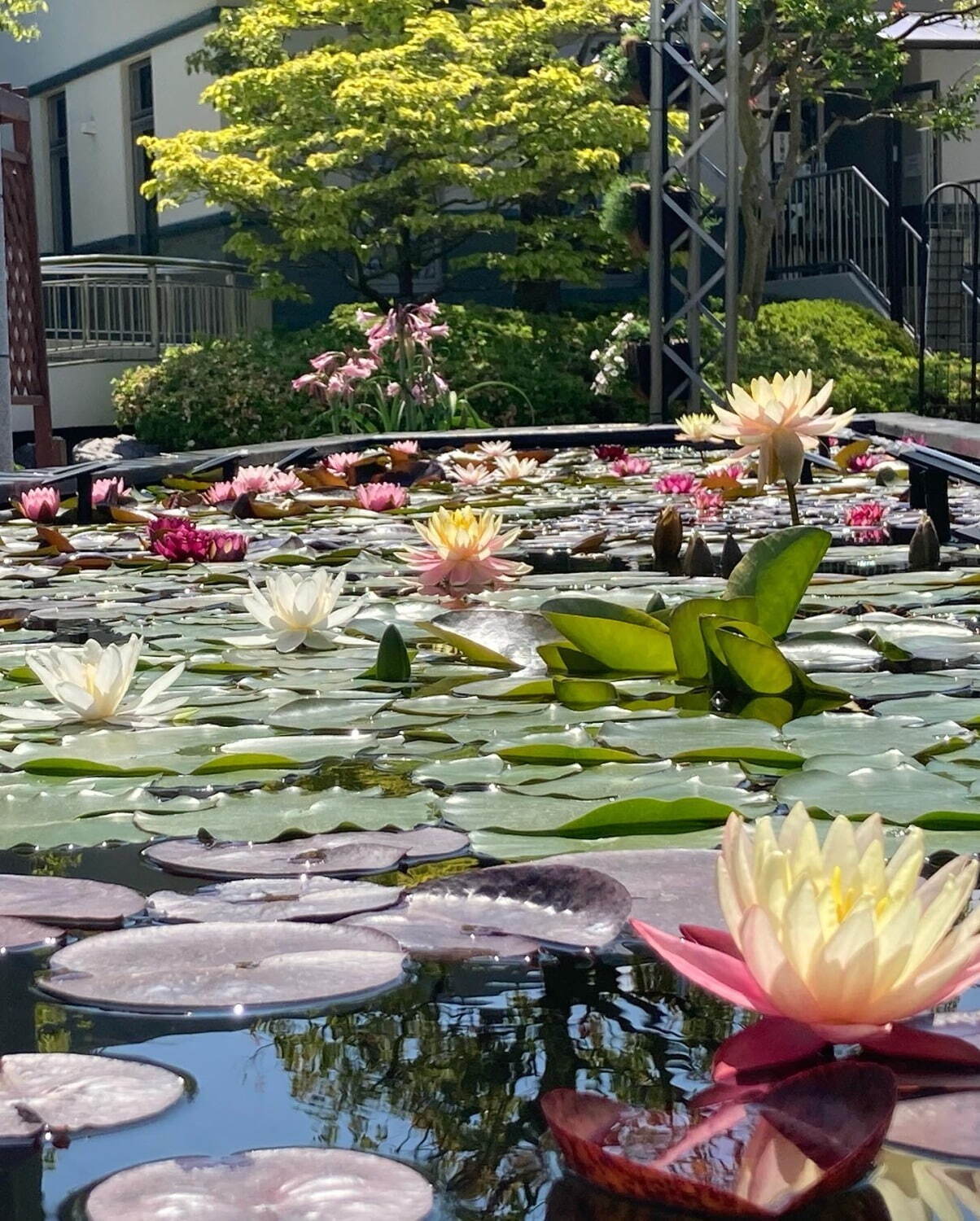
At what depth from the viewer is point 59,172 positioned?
18.0m

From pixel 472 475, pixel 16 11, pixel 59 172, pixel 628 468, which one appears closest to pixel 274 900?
pixel 472 475

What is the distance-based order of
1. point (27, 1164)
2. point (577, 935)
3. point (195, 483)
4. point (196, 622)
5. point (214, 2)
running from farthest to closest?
1. point (214, 2)
2. point (195, 483)
3. point (196, 622)
4. point (577, 935)
5. point (27, 1164)

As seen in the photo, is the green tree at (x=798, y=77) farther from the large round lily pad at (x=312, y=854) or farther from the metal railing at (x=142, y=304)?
the large round lily pad at (x=312, y=854)

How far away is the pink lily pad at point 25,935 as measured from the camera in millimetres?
996

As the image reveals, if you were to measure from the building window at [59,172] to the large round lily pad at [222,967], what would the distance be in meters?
18.0

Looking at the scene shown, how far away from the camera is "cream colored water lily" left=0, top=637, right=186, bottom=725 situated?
5.69 ft

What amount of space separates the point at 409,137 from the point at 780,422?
35.4 feet

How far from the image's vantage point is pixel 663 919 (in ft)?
3.32

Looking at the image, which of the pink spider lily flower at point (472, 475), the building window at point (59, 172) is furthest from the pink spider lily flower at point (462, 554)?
the building window at point (59, 172)

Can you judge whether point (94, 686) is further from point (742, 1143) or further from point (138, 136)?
point (138, 136)

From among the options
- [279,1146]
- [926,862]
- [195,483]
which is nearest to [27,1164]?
[279,1146]

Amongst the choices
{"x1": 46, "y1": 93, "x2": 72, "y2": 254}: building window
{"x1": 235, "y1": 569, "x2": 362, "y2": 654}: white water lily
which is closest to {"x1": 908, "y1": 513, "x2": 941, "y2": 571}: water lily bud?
{"x1": 235, "y1": 569, "x2": 362, "y2": 654}: white water lily

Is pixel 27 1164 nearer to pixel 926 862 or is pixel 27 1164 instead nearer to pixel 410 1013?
A: pixel 410 1013

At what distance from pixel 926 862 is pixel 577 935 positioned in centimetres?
31
